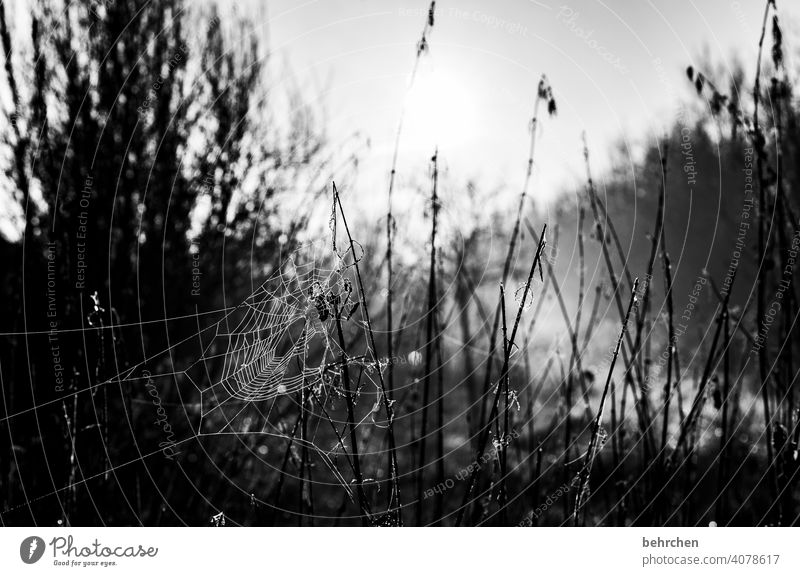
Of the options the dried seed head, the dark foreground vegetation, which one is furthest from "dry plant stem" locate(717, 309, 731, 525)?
the dried seed head

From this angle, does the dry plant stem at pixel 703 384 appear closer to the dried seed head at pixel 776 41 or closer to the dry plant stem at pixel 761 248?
the dry plant stem at pixel 761 248

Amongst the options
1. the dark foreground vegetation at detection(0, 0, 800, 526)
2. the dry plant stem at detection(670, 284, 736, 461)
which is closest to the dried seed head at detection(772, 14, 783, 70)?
the dark foreground vegetation at detection(0, 0, 800, 526)

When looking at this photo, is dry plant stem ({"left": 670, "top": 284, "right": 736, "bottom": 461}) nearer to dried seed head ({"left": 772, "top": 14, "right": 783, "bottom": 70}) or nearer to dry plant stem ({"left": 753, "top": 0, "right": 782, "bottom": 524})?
dry plant stem ({"left": 753, "top": 0, "right": 782, "bottom": 524})

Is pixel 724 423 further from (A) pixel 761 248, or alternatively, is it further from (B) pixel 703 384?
(A) pixel 761 248

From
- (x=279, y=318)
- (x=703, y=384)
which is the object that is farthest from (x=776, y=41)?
(x=279, y=318)

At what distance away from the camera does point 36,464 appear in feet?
7.63

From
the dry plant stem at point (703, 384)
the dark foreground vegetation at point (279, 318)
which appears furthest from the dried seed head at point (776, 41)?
the dry plant stem at point (703, 384)

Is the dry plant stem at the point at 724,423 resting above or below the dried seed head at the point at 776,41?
below

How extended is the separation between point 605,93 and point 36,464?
2.56 metres

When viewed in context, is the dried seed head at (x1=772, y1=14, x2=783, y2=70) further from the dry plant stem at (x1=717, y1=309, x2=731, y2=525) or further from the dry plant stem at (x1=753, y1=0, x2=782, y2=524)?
the dry plant stem at (x1=717, y1=309, x2=731, y2=525)

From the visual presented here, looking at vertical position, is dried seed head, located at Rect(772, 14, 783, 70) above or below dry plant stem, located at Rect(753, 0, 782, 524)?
above

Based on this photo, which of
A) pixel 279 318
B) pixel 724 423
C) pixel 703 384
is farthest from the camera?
pixel 279 318
